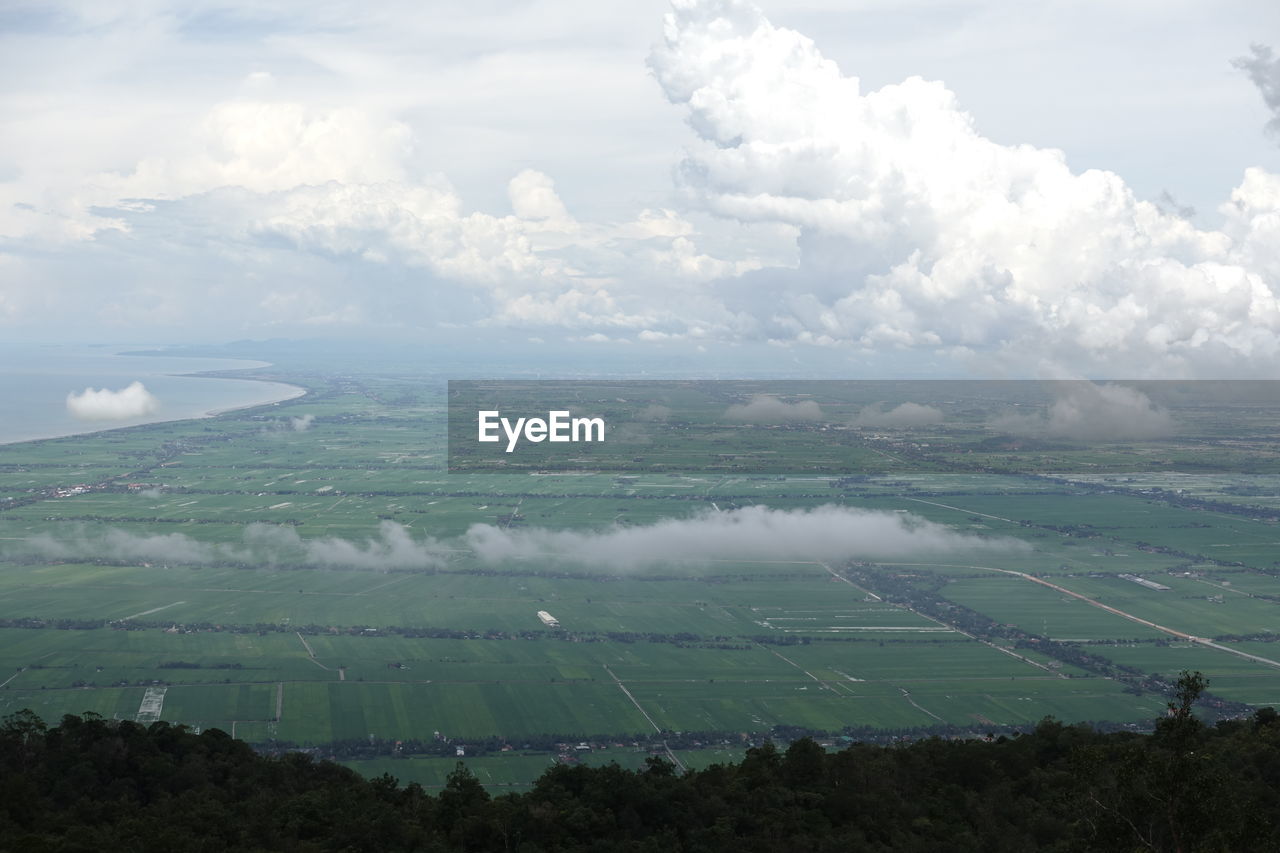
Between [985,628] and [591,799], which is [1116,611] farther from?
[591,799]

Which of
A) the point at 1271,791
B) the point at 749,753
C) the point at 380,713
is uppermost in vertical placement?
the point at 1271,791

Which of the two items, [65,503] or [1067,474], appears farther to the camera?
[1067,474]

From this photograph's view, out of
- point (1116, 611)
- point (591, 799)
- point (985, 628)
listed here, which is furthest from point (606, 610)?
point (591, 799)

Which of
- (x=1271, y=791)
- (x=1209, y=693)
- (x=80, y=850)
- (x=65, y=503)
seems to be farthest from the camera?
(x=65, y=503)

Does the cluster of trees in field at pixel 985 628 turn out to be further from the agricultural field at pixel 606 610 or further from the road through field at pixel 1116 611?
the road through field at pixel 1116 611

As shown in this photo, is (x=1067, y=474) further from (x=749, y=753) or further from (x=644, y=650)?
(x=749, y=753)

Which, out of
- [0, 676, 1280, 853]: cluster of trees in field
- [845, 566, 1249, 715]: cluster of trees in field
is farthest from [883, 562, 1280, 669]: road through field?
[0, 676, 1280, 853]: cluster of trees in field

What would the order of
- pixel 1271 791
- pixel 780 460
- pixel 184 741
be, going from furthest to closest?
1. pixel 780 460
2. pixel 184 741
3. pixel 1271 791

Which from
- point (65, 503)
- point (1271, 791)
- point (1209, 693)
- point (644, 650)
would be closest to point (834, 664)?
point (644, 650)
